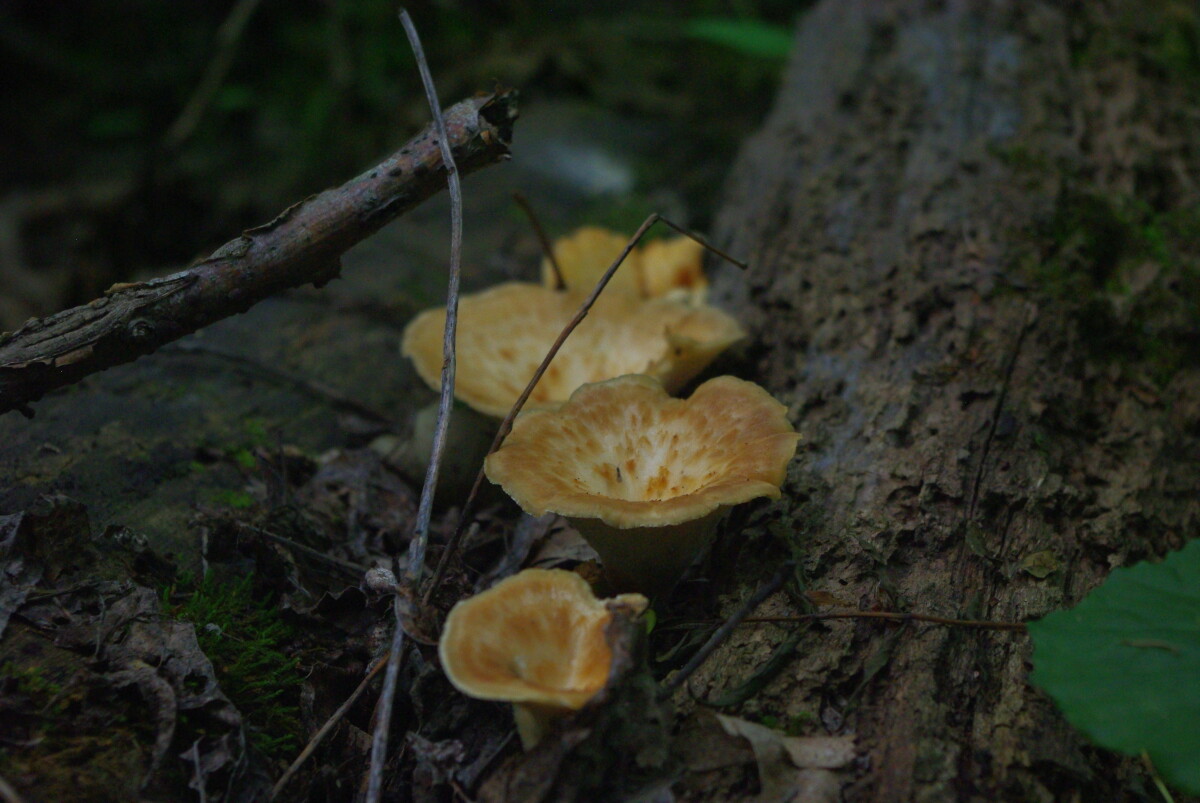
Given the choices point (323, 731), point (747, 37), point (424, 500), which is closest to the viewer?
point (323, 731)

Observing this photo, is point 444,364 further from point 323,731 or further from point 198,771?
point 198,771

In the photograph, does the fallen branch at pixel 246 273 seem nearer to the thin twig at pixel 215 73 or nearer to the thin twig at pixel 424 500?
the thin twig at pixel 424 500

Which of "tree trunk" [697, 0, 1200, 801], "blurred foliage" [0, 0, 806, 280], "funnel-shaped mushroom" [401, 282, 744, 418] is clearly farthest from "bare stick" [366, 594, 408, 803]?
"blurred foliage" [0, 0, 806, 280]

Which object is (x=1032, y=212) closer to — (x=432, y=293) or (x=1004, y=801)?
(x=1004, y=801)

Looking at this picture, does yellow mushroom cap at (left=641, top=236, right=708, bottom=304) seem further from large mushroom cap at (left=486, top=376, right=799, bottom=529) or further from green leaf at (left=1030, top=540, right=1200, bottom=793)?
green leaf at (left=1030, top=540, right=1200, bottom=793)

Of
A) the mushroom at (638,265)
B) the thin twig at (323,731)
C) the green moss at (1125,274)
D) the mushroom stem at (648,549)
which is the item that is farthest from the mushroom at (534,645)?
the green moss at (1125,274)

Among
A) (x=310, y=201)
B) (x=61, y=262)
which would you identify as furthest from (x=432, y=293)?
(x=61, y=262)

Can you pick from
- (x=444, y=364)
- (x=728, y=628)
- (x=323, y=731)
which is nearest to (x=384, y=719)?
(x=323, y=731)
